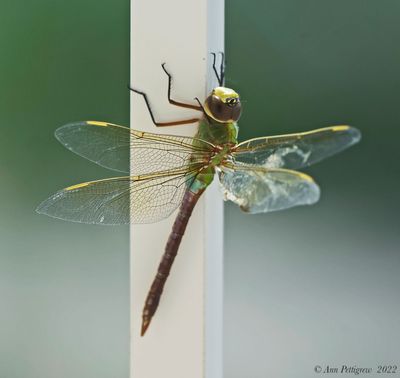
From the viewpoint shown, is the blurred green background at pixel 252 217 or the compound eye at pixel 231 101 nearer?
the compound eye at pixel 231 101

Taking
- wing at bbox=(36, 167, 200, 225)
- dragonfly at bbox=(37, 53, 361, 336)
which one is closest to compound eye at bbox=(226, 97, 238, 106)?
dragonfly at bbox=(37, 53, 361, 336)

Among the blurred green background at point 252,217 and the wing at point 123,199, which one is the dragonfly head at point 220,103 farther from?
the blurred green background at point 252,217

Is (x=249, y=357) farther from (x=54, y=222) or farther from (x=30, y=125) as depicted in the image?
(x=30, y=125)

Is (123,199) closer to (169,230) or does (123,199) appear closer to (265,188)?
(169,230)

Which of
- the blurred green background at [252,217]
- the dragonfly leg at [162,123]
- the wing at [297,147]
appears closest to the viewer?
the wing at [297,147]

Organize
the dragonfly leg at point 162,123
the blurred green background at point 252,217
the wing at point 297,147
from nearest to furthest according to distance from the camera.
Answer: the wing at point 297,147, the dragonfly leg at point 162,123, the blurred green background at point 252,217

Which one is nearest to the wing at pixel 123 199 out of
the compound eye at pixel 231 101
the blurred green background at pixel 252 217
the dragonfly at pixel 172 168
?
the dragonfly at pixel 172 168
